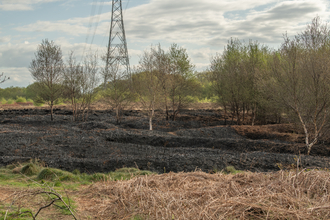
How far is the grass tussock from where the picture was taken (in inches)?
128

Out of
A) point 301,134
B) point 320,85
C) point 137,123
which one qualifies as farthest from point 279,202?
point 137,123

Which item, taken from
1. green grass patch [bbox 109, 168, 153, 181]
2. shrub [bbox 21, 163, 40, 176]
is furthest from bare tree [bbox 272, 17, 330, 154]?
shrub [bbox 21, 163, 40, 176]

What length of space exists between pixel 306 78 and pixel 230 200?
10.5 m

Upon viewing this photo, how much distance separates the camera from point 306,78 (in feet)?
38.5

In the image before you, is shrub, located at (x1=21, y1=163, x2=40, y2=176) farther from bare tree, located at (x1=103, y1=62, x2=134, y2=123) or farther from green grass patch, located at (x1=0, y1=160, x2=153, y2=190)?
bare tree, located at (x1=103, y1=62, x2=134, y2=123)

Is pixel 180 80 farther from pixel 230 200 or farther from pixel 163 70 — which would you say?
pixel 230 200

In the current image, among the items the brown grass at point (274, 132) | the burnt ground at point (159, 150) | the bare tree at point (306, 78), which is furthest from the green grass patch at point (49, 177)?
the brown grass at point (274, 132)

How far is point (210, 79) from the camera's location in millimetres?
22062

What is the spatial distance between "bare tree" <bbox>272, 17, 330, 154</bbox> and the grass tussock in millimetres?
8559

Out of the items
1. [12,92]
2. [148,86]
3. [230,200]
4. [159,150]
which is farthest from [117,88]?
[12,92]

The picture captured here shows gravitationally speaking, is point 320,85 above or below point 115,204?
above

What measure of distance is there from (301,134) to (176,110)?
10813 mm

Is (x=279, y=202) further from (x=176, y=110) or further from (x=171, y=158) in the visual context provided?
(x=176, y=110)

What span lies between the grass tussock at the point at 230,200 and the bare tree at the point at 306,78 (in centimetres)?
856
